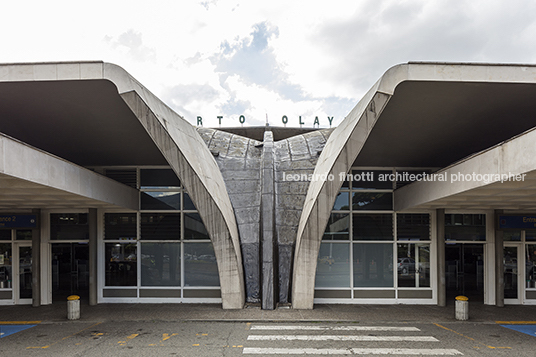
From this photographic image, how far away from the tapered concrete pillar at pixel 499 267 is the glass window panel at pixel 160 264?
12316 millimetres

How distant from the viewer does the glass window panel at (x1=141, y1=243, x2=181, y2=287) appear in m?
14.2

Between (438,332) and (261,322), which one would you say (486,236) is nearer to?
(438,332)

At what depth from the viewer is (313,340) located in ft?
30.7

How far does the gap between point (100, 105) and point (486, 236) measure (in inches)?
591

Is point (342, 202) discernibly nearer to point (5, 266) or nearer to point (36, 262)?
point (36, 262)

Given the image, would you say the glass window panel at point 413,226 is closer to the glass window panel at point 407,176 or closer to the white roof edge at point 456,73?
the glass window panel at point 407,176

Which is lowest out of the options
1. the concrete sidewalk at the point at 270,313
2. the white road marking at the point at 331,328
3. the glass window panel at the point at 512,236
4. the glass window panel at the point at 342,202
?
the concrete sidewalk at the point at 270,313

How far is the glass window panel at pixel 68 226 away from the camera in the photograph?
14586mm

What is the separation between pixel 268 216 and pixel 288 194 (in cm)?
181

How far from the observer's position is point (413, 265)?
14336 millimetres

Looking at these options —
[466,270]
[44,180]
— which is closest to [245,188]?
[44,180]

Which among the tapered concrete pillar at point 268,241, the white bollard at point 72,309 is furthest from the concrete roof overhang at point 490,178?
the white bollard at point 72,309

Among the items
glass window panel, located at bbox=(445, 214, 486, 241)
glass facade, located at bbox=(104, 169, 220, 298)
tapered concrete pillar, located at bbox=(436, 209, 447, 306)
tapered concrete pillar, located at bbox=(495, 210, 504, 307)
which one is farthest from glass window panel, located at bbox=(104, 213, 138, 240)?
tapered concrete pillar, located at bbox=(495, 210, 504, 307)

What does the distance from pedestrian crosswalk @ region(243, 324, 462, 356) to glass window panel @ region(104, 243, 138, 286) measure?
6.29 m
